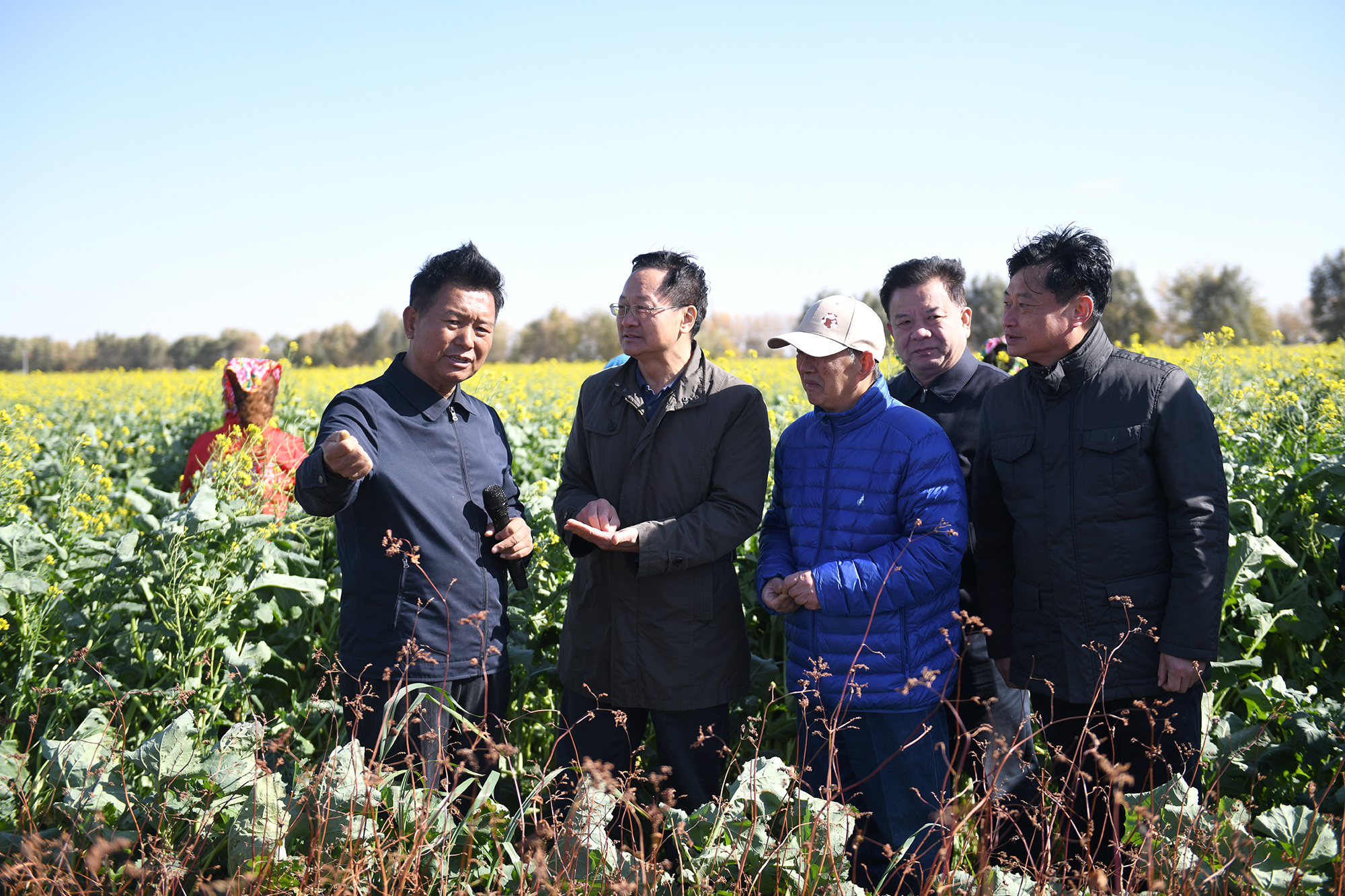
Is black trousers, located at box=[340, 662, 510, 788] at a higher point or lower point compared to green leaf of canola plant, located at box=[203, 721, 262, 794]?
lower

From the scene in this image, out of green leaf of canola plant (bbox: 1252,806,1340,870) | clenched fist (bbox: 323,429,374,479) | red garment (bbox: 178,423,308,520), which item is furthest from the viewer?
red garment (bbox: 178,423,308,520)

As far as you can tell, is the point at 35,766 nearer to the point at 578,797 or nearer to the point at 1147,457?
the point at 578,797

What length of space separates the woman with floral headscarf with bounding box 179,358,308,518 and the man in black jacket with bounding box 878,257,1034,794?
95.4 inches

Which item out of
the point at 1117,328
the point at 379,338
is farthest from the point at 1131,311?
the point at 379,338

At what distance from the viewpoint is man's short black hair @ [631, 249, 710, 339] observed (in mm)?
2799

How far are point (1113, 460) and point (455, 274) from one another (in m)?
Answer: 2.04

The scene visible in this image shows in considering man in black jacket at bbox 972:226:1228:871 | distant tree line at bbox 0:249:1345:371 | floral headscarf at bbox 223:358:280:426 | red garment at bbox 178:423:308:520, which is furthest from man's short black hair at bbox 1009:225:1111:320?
distant tree line at bbox 0:249:1345:371

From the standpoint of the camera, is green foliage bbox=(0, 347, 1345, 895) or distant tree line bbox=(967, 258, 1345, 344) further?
distant tree line bbox=(967, 258, 1345, 344)

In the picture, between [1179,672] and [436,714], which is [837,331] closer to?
[1179,672]

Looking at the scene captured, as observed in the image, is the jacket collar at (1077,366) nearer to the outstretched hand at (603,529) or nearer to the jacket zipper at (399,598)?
the outstretched hand at (603,529)

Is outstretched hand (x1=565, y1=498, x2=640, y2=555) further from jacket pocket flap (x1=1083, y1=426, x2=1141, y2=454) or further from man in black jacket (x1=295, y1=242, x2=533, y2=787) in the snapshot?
jacket pocket flap (x1=1083, y1=426, x2=1141, y2=454)

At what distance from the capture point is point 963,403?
310 centimetres

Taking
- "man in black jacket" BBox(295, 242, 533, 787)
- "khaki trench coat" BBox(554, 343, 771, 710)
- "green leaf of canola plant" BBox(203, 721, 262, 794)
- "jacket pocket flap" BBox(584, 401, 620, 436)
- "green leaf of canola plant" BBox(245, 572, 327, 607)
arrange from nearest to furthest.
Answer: "green leaf of canola plant" BBox(203, 721, 262, 794) → "man in black jacket" BBox(295, 242, 533, 787) → "khaki trench coat" BBox(554, 343, 771, 710) → "jacket pocket flap" BBox(584, 401, 620, 436) → "green leaf of canola plant" BBox(245, 572, 327, 607)

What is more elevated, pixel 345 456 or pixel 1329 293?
pixel 1329 293
